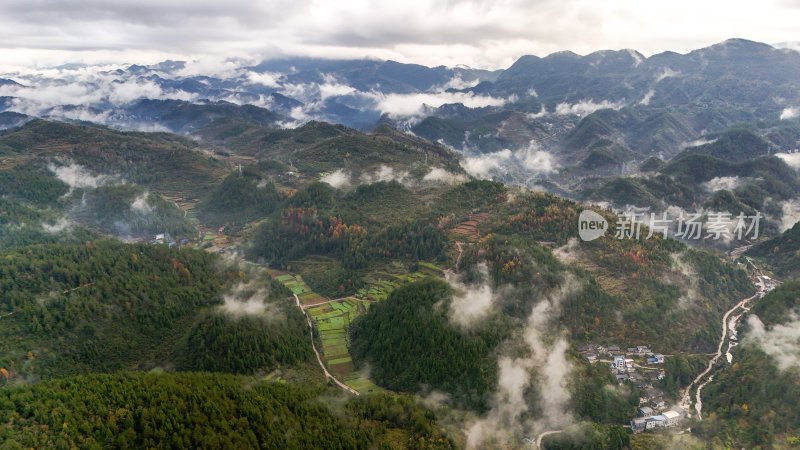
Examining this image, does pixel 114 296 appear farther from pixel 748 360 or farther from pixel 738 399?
pixel 748 360

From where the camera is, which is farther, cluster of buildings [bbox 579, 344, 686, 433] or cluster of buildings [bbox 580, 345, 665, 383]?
cluster of buildings [bbox 580, 345, 665, 383]

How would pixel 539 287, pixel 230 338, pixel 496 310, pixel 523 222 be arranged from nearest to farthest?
1. pixel 230 338
2. pixel 496 310
3. pixel 539 287
4. pixel 523 222

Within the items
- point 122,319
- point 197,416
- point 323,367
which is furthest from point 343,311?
point 197,416

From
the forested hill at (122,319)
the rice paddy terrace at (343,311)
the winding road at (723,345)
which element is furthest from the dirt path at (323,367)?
the winding road at (723,345)

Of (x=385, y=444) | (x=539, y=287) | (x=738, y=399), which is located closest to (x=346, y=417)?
(x=385, y=444)

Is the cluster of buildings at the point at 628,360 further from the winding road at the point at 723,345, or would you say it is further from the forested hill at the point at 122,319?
the forested hill at the point at 122,319

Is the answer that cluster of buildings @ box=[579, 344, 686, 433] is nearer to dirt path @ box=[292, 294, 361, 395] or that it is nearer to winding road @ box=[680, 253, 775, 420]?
winding road @ box=[680, 253, 775, 420]

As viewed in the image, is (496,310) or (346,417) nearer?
(346,417)

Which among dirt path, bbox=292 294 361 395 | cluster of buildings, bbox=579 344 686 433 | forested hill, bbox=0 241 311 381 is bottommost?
dirt path, bbox=292 294 361 395

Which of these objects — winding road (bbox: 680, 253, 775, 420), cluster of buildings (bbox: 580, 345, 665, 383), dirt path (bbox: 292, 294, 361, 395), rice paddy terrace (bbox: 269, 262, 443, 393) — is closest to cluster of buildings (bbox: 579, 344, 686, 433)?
cluster of buildings (bbox: 580, 345, 665, 383)
